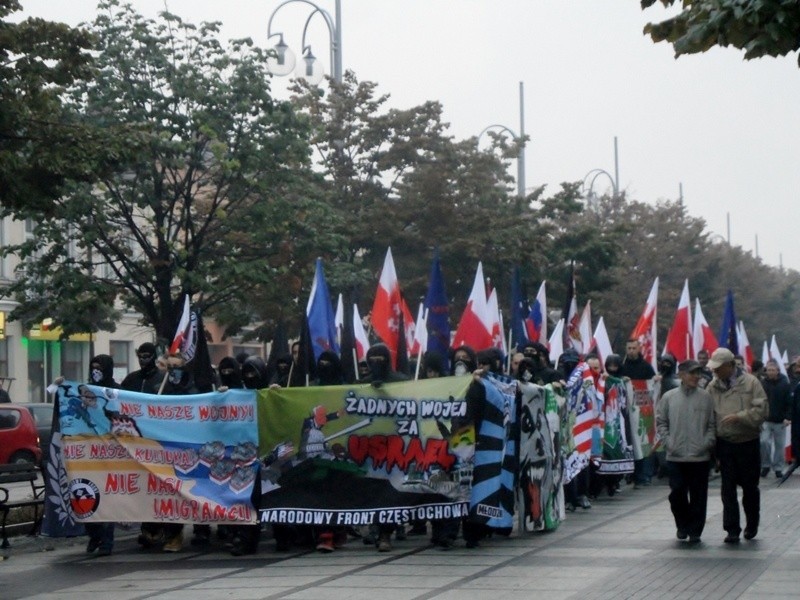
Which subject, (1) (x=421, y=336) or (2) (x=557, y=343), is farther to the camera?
(2) (x=557, y=343)

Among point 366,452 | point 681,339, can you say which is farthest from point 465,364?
point 681,339

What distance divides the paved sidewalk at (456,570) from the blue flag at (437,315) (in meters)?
3.67

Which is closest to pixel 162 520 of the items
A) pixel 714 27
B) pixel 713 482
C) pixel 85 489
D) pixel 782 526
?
pixel 85 489

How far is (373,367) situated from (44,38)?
7.78 metres

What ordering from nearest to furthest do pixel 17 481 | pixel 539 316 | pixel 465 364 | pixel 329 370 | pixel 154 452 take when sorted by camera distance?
1. pixel 154 452
2. pixel 465 364
3. pixel 329 370
4. pixel 17 481
5. pixel 539 316

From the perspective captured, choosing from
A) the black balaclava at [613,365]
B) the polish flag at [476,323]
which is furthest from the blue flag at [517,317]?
the black balaclava at [613,365]

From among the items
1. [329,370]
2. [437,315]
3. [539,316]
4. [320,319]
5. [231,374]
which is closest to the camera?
[329,370]

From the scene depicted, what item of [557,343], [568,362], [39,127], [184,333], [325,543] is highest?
[39,127]

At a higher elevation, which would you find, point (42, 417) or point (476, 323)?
point (476, 323)

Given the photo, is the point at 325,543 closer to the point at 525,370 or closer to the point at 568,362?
the point at 525,370

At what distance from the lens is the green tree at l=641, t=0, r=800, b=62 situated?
30.8 feet

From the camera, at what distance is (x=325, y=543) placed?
47.6ft

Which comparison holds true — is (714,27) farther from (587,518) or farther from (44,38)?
(44,38)

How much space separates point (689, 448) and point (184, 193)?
18799 millimetres
